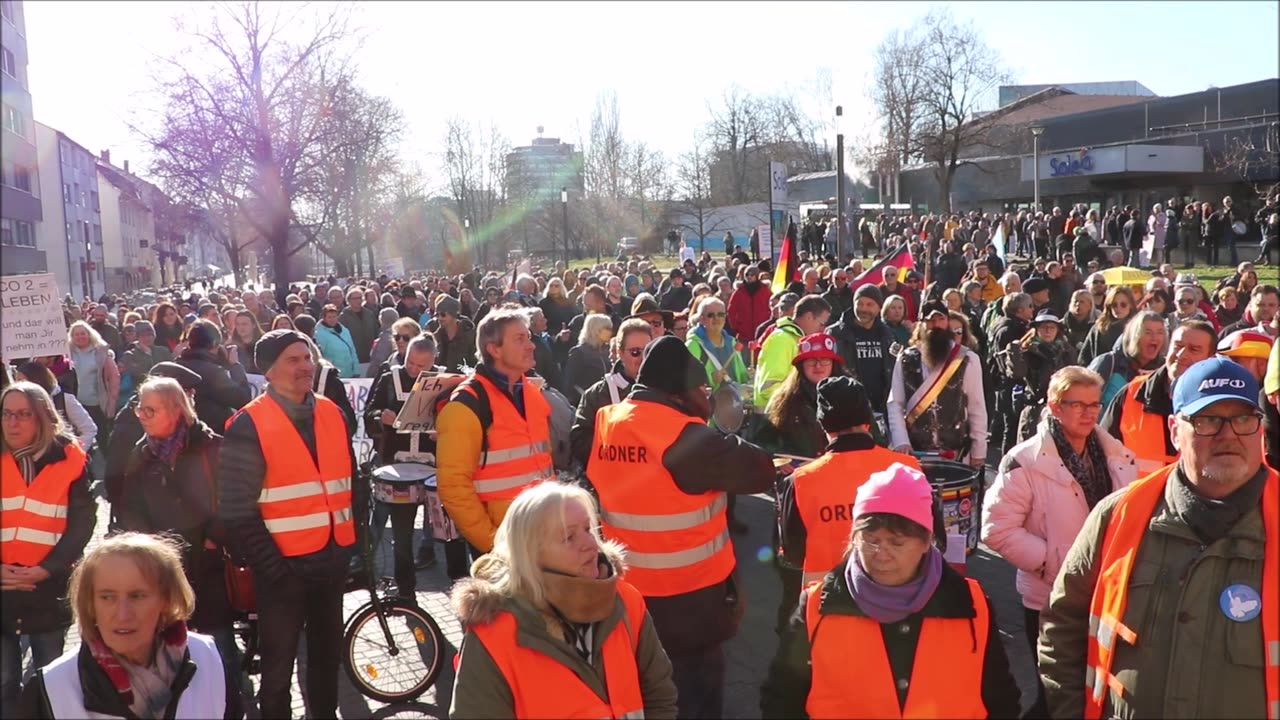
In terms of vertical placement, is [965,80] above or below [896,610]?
above

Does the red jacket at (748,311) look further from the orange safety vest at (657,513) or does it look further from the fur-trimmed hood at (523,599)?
the fur-trimmed hood at (523,599)

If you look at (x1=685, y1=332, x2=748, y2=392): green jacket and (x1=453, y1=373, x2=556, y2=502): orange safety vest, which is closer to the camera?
(x1=453, y1=373, x2=556, y2=502): orange safety vest

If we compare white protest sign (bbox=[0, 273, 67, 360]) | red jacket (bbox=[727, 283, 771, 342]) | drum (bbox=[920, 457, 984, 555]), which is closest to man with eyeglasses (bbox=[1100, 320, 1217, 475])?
drum (bbox=[920, 457, 984, 555])

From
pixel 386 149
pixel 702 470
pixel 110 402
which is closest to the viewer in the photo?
pixel 702 470

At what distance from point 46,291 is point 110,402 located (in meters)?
3.37

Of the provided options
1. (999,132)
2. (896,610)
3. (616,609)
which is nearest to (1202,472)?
(896,610)

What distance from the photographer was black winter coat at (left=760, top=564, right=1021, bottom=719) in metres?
2.98

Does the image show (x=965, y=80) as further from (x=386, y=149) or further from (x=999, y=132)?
(x=386, y=149)

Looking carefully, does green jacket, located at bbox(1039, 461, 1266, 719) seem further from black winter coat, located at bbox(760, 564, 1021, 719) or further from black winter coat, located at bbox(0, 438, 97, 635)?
black winter coat, located at bbox(0, 438, 97, 635)

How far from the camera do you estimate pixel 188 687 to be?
3398 mm

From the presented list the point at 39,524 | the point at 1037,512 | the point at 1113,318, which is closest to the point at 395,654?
the point at 39,524

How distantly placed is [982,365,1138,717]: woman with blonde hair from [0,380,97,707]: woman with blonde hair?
4224 mm

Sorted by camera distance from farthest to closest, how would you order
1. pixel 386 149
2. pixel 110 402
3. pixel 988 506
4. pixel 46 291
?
pixel 386 149, pixel 110 402, pixel 46 291, pixel 988 506

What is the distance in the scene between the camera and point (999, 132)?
58938mm
